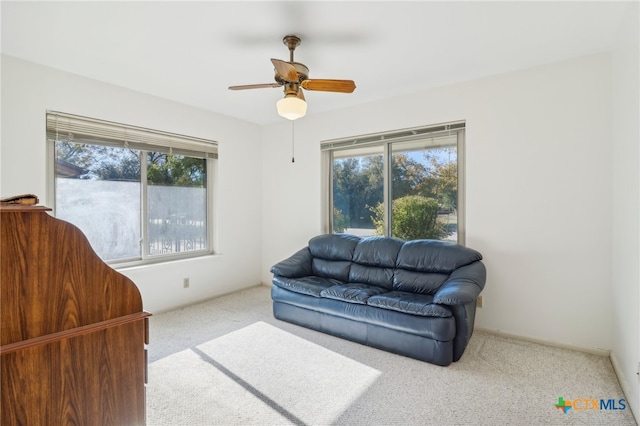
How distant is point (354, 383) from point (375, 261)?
1.43 metres

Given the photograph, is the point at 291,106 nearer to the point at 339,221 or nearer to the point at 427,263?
the point at 427,263

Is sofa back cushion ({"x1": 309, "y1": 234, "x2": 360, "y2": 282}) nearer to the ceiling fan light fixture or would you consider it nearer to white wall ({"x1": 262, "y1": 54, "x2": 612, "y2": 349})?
white wall ({"x1": 262, "y1": 54, "x2": 612, "y2": 349})

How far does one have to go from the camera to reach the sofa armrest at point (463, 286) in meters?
2.44

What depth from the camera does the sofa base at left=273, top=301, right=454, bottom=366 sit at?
253cm

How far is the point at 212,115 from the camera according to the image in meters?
4.31

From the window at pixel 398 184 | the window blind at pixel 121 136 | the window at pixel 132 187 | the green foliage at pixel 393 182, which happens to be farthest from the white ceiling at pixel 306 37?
the green foliage at pixel 393 182

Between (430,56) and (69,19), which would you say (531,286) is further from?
(69,19)

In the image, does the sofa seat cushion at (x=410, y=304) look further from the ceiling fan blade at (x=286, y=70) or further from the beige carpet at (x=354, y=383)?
the ceiling fan blade at (x=286, y=70)

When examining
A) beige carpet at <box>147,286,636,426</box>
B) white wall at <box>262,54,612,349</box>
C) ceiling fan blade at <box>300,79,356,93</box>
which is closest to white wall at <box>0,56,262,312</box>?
beige carpet at <box>147,286,636,426</box>

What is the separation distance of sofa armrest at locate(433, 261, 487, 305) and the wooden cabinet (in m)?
2.09

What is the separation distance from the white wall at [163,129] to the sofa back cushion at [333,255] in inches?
51.5

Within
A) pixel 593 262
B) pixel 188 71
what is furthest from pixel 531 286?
pixel 188 71

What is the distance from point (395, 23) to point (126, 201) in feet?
10.7

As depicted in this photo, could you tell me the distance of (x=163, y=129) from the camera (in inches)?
149
